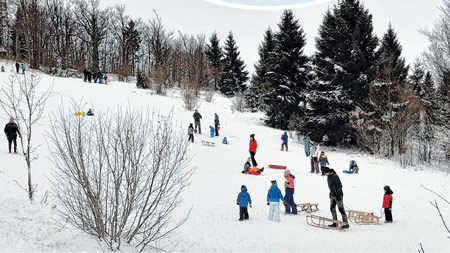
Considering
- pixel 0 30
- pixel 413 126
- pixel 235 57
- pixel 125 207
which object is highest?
pixel 0 30

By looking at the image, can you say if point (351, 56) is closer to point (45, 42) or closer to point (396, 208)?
point (396, 208)

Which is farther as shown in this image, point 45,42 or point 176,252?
point 45,42

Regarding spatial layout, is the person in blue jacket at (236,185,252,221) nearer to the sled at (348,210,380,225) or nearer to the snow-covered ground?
the snow-covered ground

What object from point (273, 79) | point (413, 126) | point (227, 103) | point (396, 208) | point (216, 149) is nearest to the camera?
point (396, 208)

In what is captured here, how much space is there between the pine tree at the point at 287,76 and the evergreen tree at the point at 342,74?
3.72 meters

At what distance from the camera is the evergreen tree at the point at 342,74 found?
20.9 meters

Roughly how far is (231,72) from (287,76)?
1632 cm

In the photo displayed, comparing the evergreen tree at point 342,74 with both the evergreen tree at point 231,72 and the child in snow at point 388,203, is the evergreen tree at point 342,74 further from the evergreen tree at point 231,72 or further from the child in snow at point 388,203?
the evergreen tree at point 231,72

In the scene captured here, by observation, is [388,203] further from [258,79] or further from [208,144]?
[258,79]

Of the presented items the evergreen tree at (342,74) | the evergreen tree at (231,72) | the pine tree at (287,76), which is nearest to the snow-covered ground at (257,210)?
the evergreen tree at (342,74)

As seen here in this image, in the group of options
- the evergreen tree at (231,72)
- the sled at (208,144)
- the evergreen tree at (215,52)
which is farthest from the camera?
the evergreen tree at (215,52)

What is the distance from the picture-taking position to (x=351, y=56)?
2111 centimetres

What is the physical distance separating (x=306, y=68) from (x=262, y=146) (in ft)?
38.3

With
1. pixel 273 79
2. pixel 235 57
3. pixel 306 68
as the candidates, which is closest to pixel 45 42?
pixel 235 57
